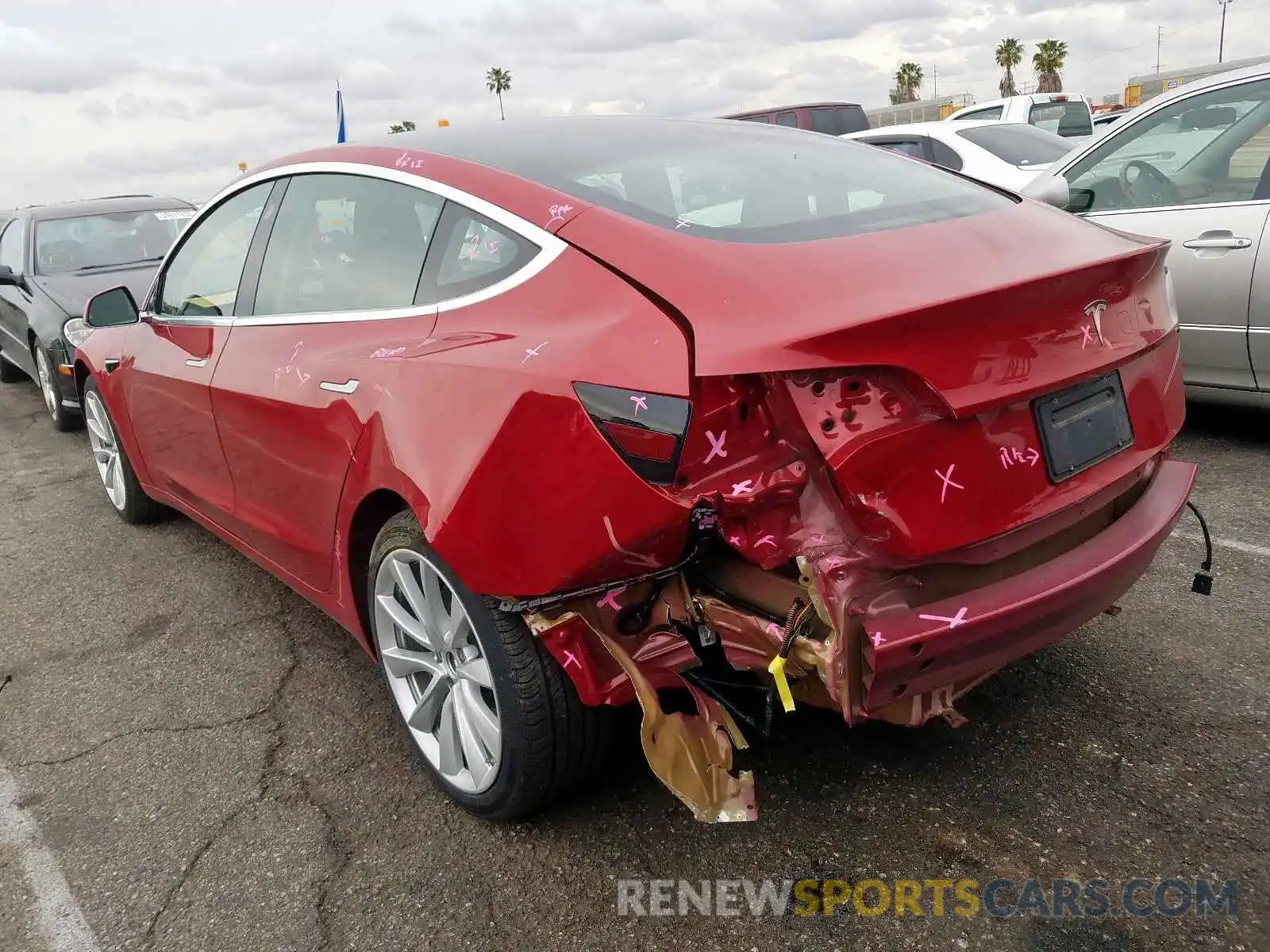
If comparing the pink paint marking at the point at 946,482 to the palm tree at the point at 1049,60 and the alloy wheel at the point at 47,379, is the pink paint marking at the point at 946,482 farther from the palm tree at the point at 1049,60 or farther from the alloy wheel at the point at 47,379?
the palm tree at the point at 1049,60

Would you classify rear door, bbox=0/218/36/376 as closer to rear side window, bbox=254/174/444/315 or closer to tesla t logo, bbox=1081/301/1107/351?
rear side window, bbox=254/174/444/315

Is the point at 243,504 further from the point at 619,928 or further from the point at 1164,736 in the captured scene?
the point at 1164,736

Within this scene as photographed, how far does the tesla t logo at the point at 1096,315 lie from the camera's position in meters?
1.97

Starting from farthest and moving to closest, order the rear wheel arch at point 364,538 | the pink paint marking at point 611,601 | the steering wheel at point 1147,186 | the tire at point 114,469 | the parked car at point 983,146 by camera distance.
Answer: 1. the parked car at point 983,146
2. the tire at point 114,469
3. the steering wheel at point 1147,186
4. the rear wheel arch at point 364,538
5. the pink paint marking at point 611,601

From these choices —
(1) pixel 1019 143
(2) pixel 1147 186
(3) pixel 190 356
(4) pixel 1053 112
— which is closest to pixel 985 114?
(4) pixel 1053 112

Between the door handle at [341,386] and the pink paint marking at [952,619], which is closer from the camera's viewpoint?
the pink paint marking at [952,619]

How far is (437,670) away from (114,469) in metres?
3.22

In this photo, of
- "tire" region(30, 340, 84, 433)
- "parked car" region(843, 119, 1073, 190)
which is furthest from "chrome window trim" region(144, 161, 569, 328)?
"parked car" region(843, 119, 1073, 190)

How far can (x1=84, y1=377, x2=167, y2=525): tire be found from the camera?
4.70 meters

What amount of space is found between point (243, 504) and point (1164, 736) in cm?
278

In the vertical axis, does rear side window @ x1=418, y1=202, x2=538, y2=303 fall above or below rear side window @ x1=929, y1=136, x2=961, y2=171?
below

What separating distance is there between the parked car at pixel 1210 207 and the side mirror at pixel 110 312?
3996 millimetres

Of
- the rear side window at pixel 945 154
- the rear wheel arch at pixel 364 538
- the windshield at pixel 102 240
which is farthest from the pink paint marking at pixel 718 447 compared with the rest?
the windshield at pixel 102 240

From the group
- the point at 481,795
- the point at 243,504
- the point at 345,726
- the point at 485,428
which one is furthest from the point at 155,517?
the point at 485,428
